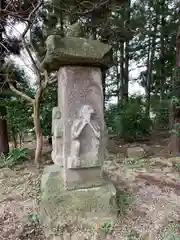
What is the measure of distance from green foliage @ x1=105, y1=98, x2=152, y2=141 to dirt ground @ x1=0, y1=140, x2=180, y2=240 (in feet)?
6.70

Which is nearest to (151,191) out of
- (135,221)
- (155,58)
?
(135,221)

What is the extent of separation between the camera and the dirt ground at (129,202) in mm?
1780

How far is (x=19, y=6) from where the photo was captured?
3525 millimetres

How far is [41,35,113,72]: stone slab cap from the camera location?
1.59m

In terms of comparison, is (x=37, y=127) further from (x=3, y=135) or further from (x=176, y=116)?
(x=176, y=116)

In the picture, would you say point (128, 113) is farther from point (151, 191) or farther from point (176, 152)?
point (151, 191)

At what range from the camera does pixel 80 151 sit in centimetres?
183

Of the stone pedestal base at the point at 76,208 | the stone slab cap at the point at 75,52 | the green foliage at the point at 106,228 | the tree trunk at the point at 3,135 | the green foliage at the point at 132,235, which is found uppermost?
the stone slab cap at the point at 75,52

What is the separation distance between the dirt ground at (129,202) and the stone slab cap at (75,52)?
1542 mm

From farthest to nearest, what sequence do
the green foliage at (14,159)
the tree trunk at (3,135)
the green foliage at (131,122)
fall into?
the green foliage at (131,122), the tree trunk at (3,135), the green foliage at (14,159)

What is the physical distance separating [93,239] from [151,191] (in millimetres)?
1096

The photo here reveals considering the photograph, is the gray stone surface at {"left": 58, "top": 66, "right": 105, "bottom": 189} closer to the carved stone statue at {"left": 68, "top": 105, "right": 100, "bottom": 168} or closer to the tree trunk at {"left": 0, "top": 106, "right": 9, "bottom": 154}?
the carved stone statue at {"left": 68, "top": 105, "right": 100, "bottom": 168}

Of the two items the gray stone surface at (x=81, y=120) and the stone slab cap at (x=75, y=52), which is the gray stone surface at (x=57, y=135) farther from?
the stone slab cap at (x=75, y=52)

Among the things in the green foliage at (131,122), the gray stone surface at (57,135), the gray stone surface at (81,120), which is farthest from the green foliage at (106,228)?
the green foliage at (131,122)
